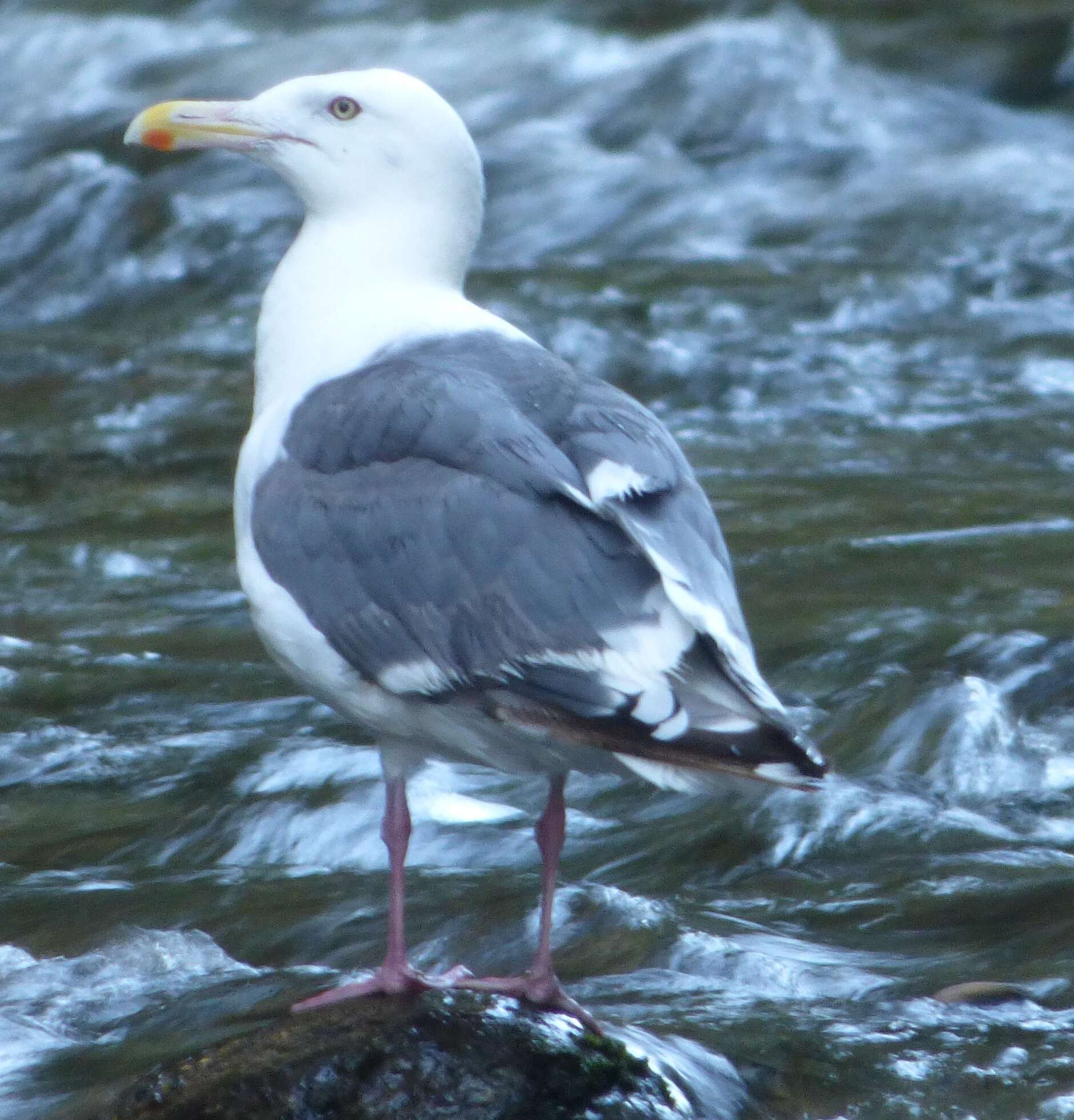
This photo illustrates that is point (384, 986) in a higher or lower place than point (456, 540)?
lower

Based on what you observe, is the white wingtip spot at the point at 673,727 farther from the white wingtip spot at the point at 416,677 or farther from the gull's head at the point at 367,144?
the gull's head at the point at 367,144

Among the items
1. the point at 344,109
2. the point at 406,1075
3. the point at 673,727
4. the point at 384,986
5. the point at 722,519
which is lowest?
the point at 722,519

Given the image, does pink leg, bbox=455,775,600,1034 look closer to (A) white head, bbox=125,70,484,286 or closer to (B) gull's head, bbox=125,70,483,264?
(A) white head, bbox=125,70,484,286

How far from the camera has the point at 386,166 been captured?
436cm

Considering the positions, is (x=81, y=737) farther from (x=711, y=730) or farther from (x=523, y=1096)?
(x=711, y=730)

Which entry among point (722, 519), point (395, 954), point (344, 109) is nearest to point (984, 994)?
point (395, 954)

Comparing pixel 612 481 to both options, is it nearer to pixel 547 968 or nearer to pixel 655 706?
pixel 655 706

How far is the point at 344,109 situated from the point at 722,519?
3.13 metres

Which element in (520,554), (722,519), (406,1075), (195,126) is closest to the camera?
(406,1075)

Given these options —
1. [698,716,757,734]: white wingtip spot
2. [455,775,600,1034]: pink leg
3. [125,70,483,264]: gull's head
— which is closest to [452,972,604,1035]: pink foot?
[455,775,600,1034]: pink leg

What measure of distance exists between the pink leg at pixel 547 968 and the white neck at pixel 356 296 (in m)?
0.99

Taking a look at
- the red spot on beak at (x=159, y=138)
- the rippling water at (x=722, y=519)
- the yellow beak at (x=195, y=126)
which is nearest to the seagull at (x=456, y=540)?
the yellow beak at (x=195, y=126)

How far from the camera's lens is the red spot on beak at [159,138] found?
459cm

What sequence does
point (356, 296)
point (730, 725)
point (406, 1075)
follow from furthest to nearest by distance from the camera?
point (356, 296) < point (406, 1075) < point (730, 725)
